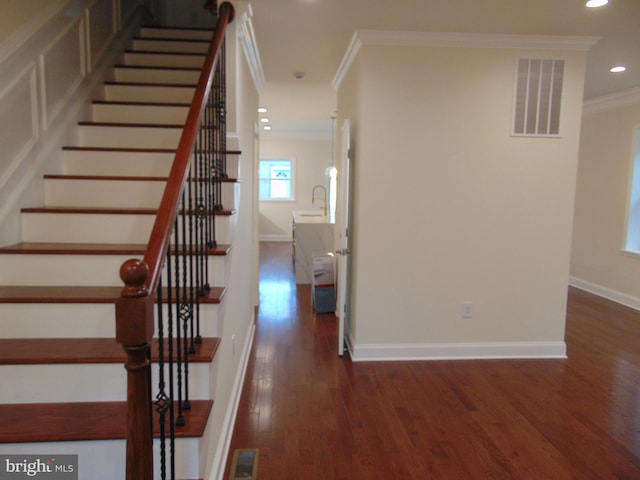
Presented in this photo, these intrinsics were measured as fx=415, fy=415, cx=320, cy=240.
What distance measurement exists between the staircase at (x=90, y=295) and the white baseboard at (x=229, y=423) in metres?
0.43

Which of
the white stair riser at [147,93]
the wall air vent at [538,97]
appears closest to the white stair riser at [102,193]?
the white stair riser at [147,93]

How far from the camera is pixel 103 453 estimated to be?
1.48m

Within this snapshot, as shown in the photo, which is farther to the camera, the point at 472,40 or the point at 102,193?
the point at 472,40

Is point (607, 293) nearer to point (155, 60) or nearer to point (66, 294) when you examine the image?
point (155, 60)

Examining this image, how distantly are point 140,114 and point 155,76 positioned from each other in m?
0.60

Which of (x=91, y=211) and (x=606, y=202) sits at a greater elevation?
(x=606, y=202)

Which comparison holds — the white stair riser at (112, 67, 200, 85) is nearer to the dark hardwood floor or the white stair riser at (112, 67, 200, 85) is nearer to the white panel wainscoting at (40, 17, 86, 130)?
the white panel wainscoting at (40, 17, 86, 130)

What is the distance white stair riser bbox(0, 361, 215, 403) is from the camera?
64.8 inches

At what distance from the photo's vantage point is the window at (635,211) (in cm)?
508

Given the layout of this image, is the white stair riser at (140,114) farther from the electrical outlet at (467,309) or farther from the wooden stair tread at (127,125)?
the electrical outlet at (467,309)

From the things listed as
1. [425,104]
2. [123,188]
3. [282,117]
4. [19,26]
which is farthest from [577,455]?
[282,117]

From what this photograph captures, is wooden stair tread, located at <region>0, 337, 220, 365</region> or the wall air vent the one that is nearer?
wooden stair tread, located at <region>0, 337, 220, 365</region>

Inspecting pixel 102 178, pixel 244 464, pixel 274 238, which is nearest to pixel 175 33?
pixel 102 178

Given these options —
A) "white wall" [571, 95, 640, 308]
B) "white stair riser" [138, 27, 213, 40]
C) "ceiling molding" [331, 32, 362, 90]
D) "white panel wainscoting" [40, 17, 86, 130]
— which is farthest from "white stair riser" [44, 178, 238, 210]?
"white wall" [571, 95, 640, 308]
